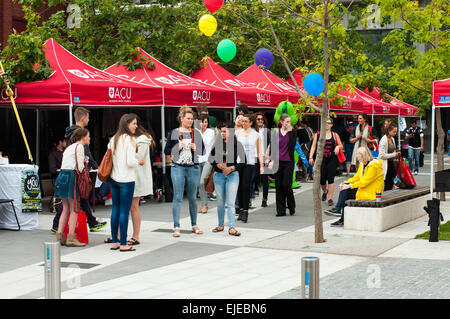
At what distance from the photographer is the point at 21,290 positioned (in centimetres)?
734

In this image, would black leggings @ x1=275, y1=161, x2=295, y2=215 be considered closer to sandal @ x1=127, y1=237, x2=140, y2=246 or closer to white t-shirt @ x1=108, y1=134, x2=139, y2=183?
sandal @ x1=127, y1=237, x2=140, y2=246

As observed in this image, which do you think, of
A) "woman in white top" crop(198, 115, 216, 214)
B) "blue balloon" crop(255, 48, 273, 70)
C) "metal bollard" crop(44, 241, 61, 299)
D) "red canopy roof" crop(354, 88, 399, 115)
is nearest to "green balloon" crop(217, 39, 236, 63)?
"blue balloon" crop(255, 48, 273, 70)

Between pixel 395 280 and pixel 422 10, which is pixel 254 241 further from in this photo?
pixel 422 10

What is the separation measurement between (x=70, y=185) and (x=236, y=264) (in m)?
2.82

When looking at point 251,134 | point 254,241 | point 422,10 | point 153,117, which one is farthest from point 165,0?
point 254,241

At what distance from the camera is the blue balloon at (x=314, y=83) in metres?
10.7

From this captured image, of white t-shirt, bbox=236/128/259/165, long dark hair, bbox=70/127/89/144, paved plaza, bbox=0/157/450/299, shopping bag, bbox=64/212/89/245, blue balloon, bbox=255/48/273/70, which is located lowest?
paved plaza, bbox=0/157/450/299

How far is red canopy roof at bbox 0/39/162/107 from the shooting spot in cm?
1349

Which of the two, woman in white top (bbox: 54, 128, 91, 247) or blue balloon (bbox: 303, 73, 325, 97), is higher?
blue balloon (bbox: 303, 73, 325, 97)

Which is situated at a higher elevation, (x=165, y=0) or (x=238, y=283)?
(x=165, y=0)

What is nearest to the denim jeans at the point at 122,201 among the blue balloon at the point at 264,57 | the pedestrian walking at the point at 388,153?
the blue balloon at the point at 264,57

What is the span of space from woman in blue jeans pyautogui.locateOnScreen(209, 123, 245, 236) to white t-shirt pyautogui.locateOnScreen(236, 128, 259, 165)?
1.88ft

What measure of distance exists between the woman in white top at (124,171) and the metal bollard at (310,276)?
497 cm

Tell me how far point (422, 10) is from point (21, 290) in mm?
12306
